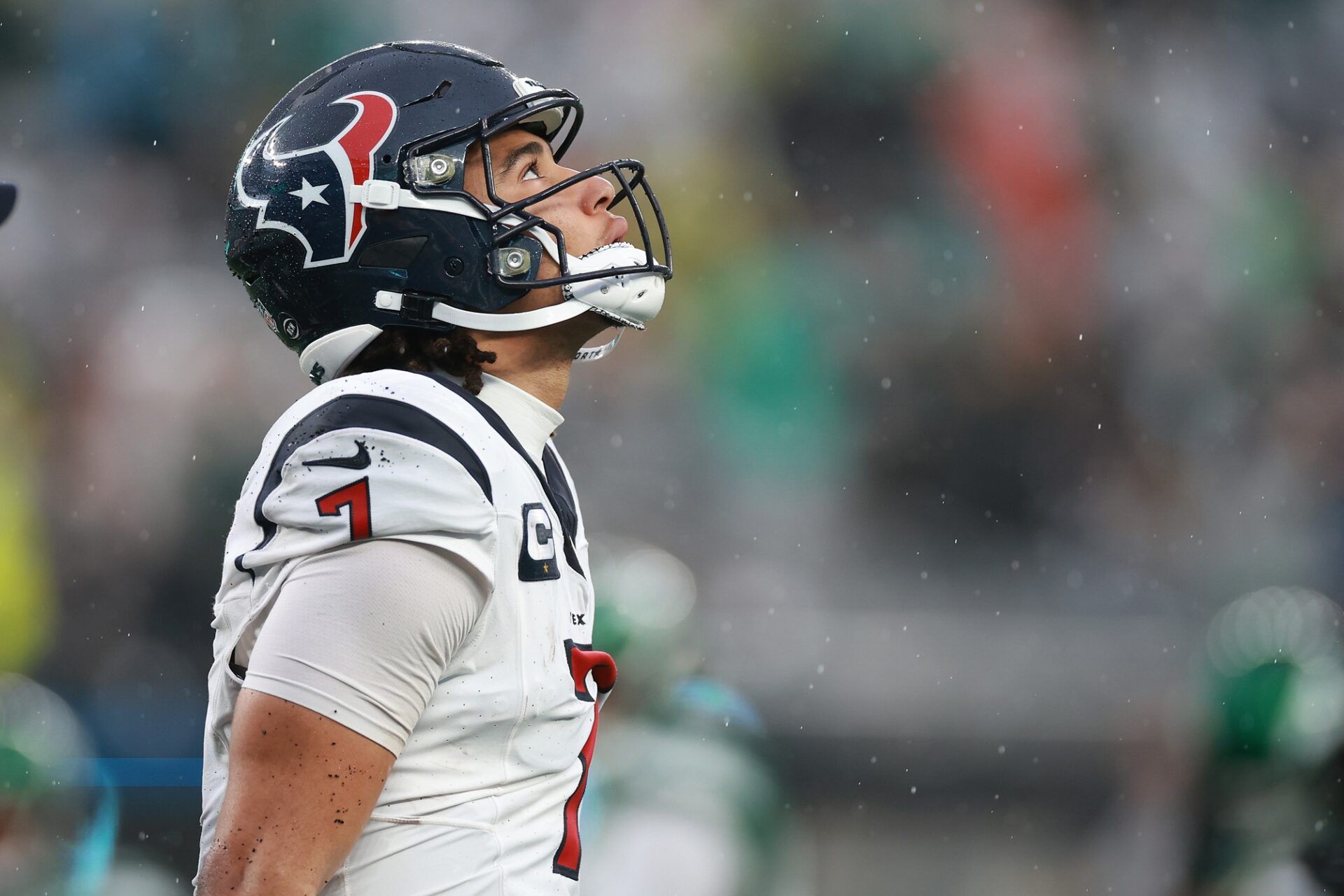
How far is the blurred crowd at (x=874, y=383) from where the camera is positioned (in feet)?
13.9

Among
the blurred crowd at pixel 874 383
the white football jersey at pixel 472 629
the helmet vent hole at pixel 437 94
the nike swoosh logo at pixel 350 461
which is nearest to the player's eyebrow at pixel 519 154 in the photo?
the helmet vent hole at pixel 437 94

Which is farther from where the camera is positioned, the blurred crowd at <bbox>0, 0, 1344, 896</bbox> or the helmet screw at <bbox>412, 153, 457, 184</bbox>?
the blurred crowd at <bbox>0, 0, 1344, 896</bbox>

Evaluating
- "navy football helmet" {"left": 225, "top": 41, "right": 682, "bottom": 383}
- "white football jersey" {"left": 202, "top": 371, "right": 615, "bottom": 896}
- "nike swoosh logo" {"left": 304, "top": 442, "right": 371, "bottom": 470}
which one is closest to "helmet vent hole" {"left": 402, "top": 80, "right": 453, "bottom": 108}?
"navy football helmet" {"left": 225, "top": 41, "right": 682, "bottom": 383}

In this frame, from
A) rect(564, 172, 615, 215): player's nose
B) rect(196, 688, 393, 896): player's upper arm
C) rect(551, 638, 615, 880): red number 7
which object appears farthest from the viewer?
rect(564, 172, 615, 215): player's nose

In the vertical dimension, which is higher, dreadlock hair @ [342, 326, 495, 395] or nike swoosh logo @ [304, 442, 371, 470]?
dreadlock hair @ [342, 326, 495, 395]

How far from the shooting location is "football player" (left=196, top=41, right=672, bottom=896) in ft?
3.59

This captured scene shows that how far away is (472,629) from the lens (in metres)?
1.21

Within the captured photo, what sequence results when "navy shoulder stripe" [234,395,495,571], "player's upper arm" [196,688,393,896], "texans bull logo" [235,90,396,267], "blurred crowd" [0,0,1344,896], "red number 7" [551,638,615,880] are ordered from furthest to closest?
"blurred crowd" [0,0,1344,896] → "texans bull logo" [235,90,396,267] → "red number 7" [551,638,615,880] → "navy shoulder stripe" [234,395,495,571] → "player's upper arm" [196,688,393,896]

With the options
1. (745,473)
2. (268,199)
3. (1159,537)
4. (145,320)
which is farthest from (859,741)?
(268,199)

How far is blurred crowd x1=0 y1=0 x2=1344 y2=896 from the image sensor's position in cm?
422

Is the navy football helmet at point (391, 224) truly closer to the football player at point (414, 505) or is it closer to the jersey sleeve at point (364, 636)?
the football player at point (414, 505)

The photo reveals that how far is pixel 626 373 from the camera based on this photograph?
4.79 metres

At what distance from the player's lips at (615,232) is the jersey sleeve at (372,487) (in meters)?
0.47

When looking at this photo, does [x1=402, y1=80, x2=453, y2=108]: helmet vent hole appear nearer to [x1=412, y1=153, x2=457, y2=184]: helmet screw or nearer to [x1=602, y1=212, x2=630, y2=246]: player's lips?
[x1=412, y1=153, x2=457, y2=184]: helmet screw
